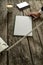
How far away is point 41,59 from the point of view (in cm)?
104

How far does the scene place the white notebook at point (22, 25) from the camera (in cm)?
127

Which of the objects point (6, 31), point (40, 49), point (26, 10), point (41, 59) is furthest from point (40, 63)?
point (26, 10)

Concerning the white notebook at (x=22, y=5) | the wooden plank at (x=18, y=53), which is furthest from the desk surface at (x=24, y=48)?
the white notebook at (x=22, y=5)

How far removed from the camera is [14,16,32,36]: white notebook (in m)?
1.27

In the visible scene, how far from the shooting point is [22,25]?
136 centimetres

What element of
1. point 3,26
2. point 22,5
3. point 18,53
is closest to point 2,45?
point 18,53

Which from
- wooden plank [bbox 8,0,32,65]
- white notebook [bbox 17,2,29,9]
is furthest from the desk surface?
white notebook [bbox 17,2,29,9]

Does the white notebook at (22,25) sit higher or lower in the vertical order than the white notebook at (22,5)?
lower

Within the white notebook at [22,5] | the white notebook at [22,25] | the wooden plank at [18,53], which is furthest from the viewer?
the white notebook at [22,5]

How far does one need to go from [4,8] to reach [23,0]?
1.14 ft

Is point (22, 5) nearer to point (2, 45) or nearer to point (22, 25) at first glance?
point (22, 25)

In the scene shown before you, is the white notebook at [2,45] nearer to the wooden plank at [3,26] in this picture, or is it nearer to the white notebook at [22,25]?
the wooden plank at [3,26]

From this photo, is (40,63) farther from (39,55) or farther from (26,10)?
(26,10)

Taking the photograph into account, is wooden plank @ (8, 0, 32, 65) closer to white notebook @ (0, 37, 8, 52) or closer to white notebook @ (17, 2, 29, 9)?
white notebook @ (0, 37, 8, 52)
